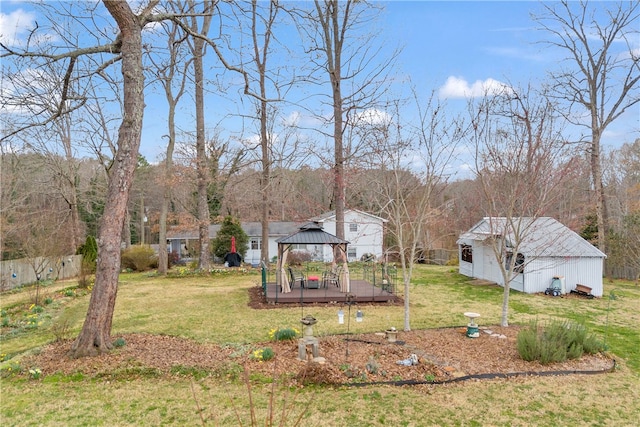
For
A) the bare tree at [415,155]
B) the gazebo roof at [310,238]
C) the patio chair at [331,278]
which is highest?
the bare tree at [415,155]

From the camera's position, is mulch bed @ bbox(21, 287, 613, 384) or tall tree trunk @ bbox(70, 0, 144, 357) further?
tall tree trunk @ bbox(70, 0, 144, 357)

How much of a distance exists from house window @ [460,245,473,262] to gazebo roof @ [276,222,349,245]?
848 centimetres

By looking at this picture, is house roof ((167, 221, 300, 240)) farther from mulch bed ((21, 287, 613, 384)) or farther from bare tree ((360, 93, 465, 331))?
mulch bed ((21, 287, 613, 384))

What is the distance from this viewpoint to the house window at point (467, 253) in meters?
18.7

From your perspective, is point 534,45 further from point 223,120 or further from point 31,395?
point 31,395


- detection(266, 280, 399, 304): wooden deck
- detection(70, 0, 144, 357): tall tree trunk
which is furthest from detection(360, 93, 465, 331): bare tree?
detection(70, 0, 144, 357): tall tree trunk

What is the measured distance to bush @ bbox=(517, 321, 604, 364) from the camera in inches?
251

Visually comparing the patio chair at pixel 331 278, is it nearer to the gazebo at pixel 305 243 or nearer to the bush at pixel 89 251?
the gazebo at pixel 305 243

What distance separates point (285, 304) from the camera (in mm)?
11414

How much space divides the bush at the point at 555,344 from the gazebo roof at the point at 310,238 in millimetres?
6423

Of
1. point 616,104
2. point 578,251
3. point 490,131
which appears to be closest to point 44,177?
point 490,131

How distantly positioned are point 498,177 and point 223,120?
13389 mm

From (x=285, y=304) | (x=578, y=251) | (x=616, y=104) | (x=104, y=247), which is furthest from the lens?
(x=616, y=104)

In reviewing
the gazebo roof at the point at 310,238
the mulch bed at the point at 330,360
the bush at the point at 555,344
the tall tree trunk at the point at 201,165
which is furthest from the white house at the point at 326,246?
the bush at the point at 555,344
